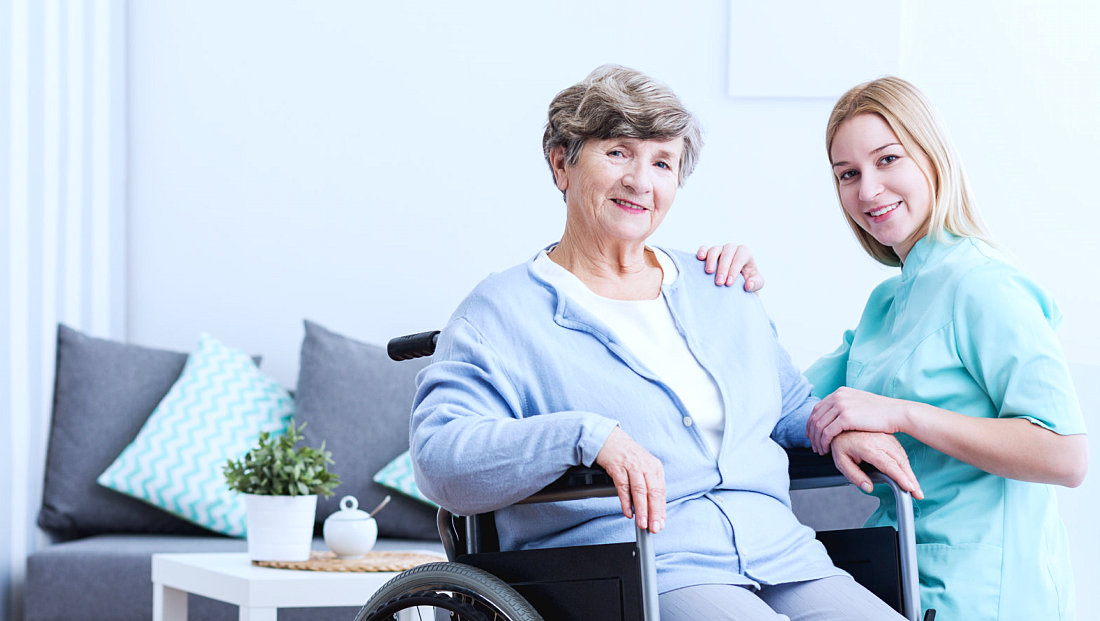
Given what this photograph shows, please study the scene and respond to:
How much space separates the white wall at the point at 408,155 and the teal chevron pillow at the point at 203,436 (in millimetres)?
235

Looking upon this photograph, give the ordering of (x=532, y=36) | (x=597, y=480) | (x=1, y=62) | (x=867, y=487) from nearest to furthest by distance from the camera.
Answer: (x=597, y=480), (x=867, y=487), (x=1, y=62), (x=532, y=36)

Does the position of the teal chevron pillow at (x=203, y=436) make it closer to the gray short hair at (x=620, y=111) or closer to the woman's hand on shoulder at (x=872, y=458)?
the gray short hair at (x=620, y=111)

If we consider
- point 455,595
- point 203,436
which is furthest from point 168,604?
point 455,595

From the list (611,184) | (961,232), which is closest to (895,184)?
(961,232)

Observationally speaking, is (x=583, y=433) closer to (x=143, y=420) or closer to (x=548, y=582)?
(x=548, y=582)

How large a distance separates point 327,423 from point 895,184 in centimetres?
177

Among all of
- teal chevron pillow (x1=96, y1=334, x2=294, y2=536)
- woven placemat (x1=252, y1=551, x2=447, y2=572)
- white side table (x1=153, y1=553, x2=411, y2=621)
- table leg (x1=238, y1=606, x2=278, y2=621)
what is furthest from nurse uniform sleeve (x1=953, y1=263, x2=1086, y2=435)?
teal chevron pillow (x1=96, y1=334, x2=294, y2=536)

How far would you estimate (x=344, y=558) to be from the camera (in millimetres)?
2152

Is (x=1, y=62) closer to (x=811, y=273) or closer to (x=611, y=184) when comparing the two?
(x=611, y=184)

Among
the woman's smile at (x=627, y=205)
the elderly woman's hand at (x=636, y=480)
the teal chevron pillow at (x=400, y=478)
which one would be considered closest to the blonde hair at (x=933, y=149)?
the woman's smile at (x=627, y=205)

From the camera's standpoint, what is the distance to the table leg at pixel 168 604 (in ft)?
7.23

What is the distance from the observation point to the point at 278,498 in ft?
6.88

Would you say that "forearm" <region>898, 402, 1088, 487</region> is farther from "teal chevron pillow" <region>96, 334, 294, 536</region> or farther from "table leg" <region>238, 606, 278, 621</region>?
"teal chevron pillow" <region>96, 334, 294, 536</region>

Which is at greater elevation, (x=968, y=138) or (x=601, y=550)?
(x=968, y=138)
